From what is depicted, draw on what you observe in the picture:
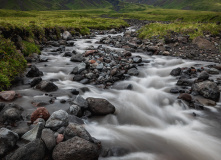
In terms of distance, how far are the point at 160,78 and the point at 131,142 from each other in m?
6.33

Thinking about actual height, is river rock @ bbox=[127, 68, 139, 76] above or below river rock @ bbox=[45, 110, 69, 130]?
below

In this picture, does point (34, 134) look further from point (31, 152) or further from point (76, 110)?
point (76, 110)

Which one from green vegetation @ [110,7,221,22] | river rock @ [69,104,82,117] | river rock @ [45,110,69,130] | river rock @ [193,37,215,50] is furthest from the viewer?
green vegetation @ [110,7,221,22]

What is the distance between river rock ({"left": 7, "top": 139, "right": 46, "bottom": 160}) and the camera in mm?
3438

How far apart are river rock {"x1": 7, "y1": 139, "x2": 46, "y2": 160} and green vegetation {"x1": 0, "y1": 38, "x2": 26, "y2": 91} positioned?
437 centimetres

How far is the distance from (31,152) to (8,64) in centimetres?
622

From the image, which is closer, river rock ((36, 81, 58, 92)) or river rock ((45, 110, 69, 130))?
river rock ((45, 110, 69, 130))

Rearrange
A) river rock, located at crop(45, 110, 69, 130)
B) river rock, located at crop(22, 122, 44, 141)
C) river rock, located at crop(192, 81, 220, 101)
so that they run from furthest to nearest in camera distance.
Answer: river rock, located at crop(192, 81, 220, 101)
river rock, located at crop(45, 110, 69, 130)
river rock, located at crop(22, 122, 44, 141)

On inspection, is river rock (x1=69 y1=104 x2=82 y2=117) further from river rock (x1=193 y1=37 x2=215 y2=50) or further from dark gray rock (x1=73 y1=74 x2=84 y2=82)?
river rock (x1=193 y1=37 x2=215 y2=50)

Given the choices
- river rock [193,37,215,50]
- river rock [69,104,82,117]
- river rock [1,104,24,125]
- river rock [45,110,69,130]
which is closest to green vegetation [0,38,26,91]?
river rock [1,104,24,125]

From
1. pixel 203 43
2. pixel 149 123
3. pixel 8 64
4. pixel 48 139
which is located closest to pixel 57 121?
pixel 48 139

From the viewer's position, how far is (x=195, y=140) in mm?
5273

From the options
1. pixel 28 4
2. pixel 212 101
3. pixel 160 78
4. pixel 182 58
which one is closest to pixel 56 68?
pixel 160 78

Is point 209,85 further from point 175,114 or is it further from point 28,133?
point 28,133
